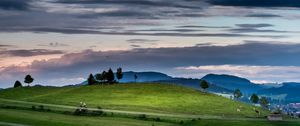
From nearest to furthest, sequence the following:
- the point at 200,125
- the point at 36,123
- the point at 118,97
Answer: the point at 36,123 → the point at 200,125 → the point at 118,97

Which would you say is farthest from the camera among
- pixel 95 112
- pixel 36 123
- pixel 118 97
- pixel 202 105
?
pixel 118 97

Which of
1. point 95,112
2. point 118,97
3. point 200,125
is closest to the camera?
point 200,125

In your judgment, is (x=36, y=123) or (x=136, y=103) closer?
(x=36, y=123)

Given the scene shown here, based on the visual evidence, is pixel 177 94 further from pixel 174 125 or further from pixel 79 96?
pixel 174 125

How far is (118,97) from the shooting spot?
190 meters

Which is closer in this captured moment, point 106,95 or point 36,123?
point 36,123

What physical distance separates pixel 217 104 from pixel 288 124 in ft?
258

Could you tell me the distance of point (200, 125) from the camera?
319 feet

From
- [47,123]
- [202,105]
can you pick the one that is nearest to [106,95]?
[202,105]

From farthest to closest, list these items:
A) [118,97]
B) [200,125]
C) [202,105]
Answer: [118,97] → [202,105] → [200,125]

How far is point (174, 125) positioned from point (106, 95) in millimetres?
96093

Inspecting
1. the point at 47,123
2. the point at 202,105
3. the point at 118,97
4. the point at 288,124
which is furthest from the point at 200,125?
the point at 118,97

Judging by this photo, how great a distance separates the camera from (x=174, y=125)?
10131 cm

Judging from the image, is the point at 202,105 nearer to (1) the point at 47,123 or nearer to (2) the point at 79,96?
(2) the point at 79,96
